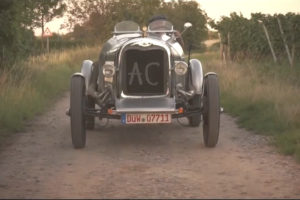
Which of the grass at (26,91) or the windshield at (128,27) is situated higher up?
the windshield at (128,27)

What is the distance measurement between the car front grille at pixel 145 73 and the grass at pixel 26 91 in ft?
7.57

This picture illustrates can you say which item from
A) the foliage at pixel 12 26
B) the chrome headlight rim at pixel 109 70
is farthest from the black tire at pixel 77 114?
the foliage at pixel 12 26

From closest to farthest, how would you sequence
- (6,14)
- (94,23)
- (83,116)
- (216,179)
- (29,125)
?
1. (216,179)
2. (83,116)
3. (29,125)
4. (6,14)
5. (94,23)

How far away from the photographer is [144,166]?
734cm

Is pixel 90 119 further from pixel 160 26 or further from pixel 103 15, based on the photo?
pixel 103 15

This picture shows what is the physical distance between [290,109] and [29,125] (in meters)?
4.57

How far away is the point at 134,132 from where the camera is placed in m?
9.98

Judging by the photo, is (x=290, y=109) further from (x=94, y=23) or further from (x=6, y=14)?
(x=94, y=23)

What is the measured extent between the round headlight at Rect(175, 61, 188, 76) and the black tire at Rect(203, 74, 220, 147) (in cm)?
39

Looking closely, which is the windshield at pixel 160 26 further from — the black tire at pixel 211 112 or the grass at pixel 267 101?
A: the black tire at pixel 211 112

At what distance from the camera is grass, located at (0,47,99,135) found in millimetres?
10703

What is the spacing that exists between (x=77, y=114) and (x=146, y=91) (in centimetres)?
111

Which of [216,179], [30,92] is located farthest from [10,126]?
[216,179]

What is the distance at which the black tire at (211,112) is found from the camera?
8.42 meters
